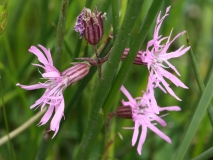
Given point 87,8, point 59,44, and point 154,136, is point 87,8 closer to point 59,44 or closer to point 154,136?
point 59,44

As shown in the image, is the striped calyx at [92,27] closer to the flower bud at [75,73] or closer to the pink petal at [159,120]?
the flower bud at [75,73]

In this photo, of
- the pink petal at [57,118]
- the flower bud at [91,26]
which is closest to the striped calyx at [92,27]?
the flower bud at [91,26]

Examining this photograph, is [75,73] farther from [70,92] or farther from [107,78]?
[70,92]

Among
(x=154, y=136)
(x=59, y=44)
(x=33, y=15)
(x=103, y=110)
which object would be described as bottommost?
(x=154, y=136)

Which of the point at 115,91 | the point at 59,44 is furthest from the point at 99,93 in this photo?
the point at 59,44

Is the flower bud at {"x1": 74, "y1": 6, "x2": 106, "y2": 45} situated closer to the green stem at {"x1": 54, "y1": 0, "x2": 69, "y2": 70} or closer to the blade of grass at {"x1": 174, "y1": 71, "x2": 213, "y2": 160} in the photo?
the green stem at {"x1": 54, "y1": 0, "x2": 69, "y2": 70}

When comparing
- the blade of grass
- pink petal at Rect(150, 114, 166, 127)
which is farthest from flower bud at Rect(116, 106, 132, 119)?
the blade of grass
